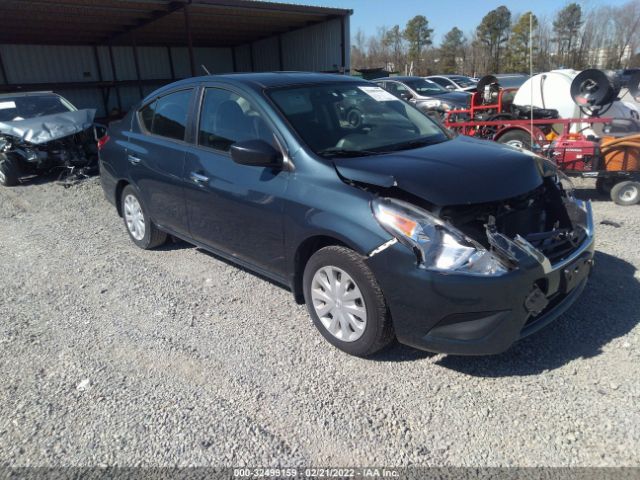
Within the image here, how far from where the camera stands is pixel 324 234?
2.95 meters

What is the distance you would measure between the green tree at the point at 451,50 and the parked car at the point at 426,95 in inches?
1675

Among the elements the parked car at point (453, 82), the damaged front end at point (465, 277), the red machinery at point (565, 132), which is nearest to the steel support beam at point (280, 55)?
the parked car at point (453, 82)

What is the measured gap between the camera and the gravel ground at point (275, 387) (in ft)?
7.73

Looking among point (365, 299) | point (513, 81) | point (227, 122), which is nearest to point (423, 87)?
point (513, 81)

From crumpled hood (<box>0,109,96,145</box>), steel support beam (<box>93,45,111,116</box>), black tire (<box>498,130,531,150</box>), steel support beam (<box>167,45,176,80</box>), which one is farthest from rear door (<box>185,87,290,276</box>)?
steel support beam (<box>167,45,176,80</box>)

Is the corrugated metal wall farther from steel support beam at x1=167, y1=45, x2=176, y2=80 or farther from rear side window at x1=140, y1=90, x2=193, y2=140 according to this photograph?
rear side window at x1=140, y1=90, x2=193, y2=140

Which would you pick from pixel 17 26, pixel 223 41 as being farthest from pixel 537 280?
pixel 223 41

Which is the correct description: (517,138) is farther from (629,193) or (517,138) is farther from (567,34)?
(567,34)

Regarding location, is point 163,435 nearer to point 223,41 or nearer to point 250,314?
point 250,314

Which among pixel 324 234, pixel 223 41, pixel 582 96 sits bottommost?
pixel 324 234

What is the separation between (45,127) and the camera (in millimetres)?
9109

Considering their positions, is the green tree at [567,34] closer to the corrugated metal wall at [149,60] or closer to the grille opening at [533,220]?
the corrugated metal wall at [149,60]

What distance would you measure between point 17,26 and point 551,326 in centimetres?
1727

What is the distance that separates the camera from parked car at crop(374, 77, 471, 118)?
45.2ft
